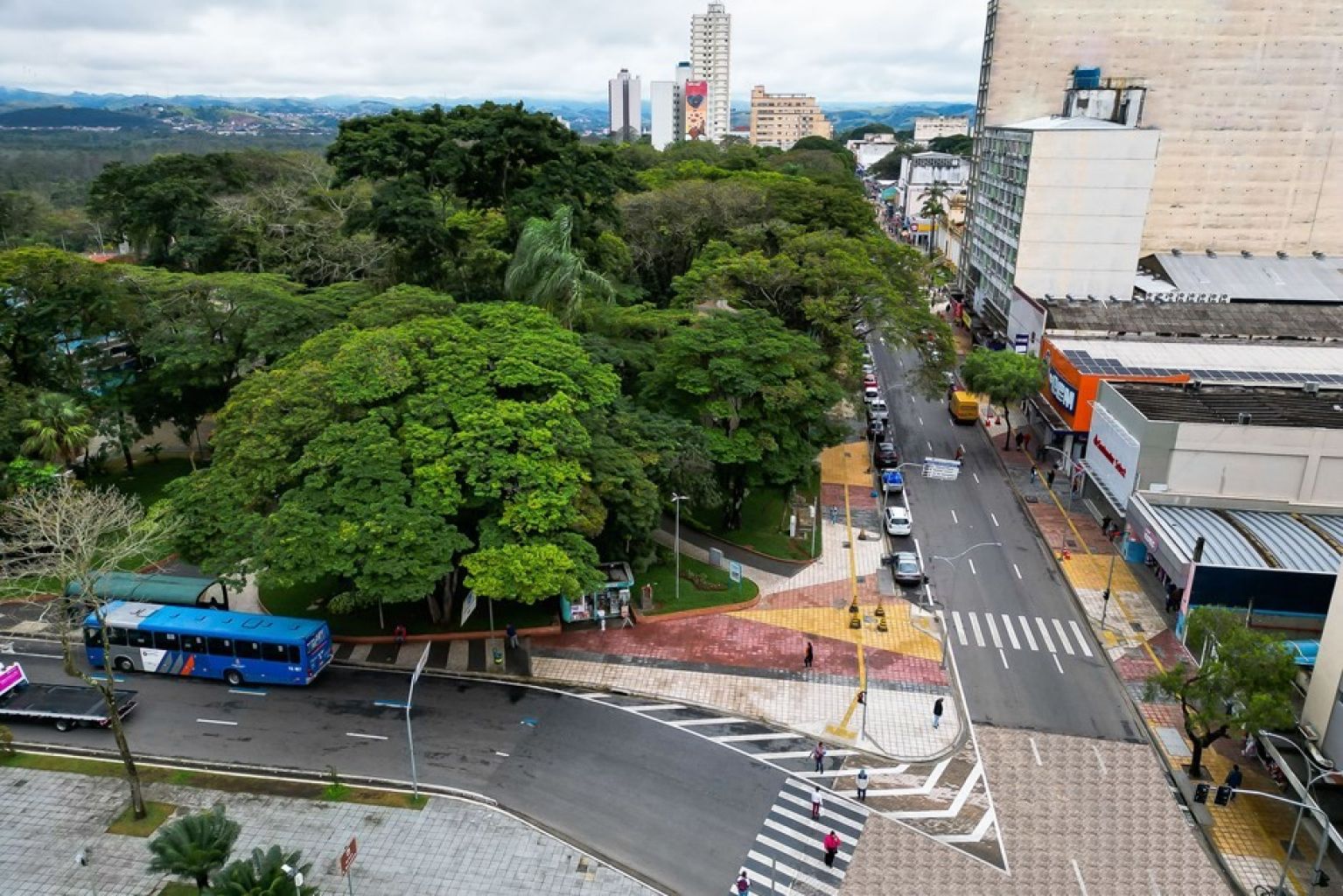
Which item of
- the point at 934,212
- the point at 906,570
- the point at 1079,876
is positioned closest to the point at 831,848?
the point at 1079,876

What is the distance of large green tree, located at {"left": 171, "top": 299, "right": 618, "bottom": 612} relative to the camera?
3056 centimetres

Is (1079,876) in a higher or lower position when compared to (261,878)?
lower

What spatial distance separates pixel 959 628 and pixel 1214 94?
70705 mm

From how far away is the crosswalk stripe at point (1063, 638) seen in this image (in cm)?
3594

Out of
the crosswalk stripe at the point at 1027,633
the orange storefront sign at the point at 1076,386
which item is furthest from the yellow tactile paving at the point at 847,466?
the crosswalk stripe at the point at 1027,633

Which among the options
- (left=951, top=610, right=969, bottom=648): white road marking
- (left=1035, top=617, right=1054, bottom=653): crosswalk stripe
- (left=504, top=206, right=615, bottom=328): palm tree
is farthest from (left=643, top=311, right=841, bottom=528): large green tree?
(left=1035, top=617, right=1054, bottom=653): crosswalk stripe

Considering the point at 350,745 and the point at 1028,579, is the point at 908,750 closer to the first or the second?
the point at 1028,579

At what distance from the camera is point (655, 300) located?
7006 centimetres

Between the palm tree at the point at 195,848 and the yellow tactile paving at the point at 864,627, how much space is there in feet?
71.8

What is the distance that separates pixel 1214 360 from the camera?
54875 millimetres

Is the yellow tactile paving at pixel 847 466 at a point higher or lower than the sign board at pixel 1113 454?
lower

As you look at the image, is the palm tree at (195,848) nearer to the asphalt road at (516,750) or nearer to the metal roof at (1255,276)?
the asphalt road at (516,750)

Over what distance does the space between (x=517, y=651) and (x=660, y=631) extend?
578 centimetres

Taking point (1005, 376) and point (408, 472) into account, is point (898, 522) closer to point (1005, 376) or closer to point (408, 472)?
point (1005, 376)
